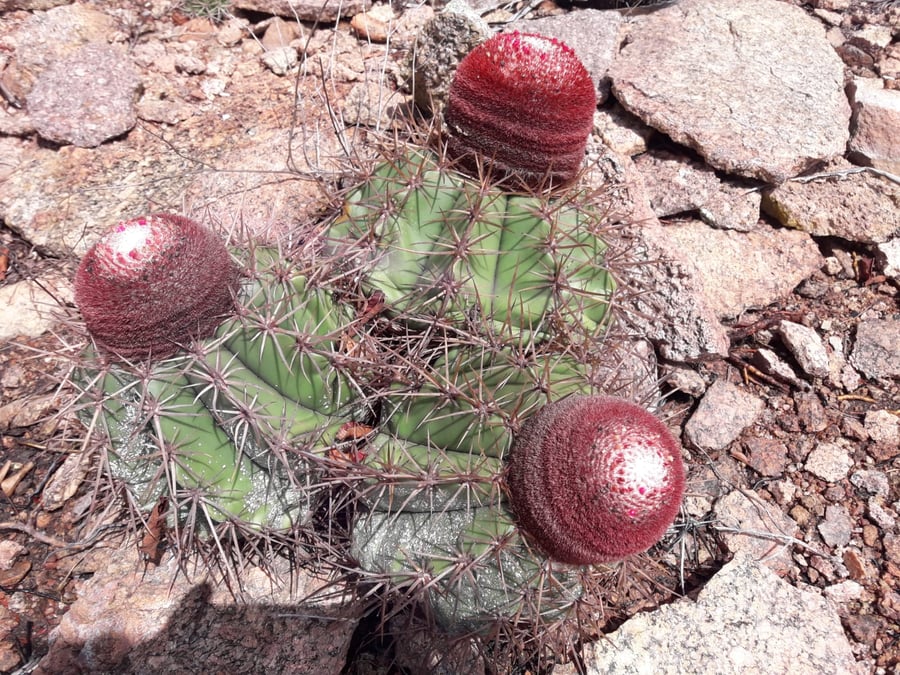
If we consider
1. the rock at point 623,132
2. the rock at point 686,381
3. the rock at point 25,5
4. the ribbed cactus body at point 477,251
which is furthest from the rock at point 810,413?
the rock at point 25,5

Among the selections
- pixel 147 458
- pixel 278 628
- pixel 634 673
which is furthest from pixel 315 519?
pixel 634 673

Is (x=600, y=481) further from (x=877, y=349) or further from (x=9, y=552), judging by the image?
(x=9, y=552)

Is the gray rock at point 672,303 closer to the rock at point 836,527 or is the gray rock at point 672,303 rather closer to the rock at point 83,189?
the rock at point 836,527

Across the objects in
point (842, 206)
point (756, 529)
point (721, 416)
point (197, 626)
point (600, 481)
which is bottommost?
point (197, 626)

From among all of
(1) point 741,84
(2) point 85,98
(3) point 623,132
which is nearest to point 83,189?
(2) point 85,98

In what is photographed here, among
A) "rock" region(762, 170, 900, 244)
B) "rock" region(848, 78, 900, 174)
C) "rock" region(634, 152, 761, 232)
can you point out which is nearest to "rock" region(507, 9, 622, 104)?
"rock" region(634, 152, 761, 232)

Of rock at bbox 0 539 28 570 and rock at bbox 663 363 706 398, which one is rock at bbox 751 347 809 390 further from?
rock at bbox 0 539 28 570
